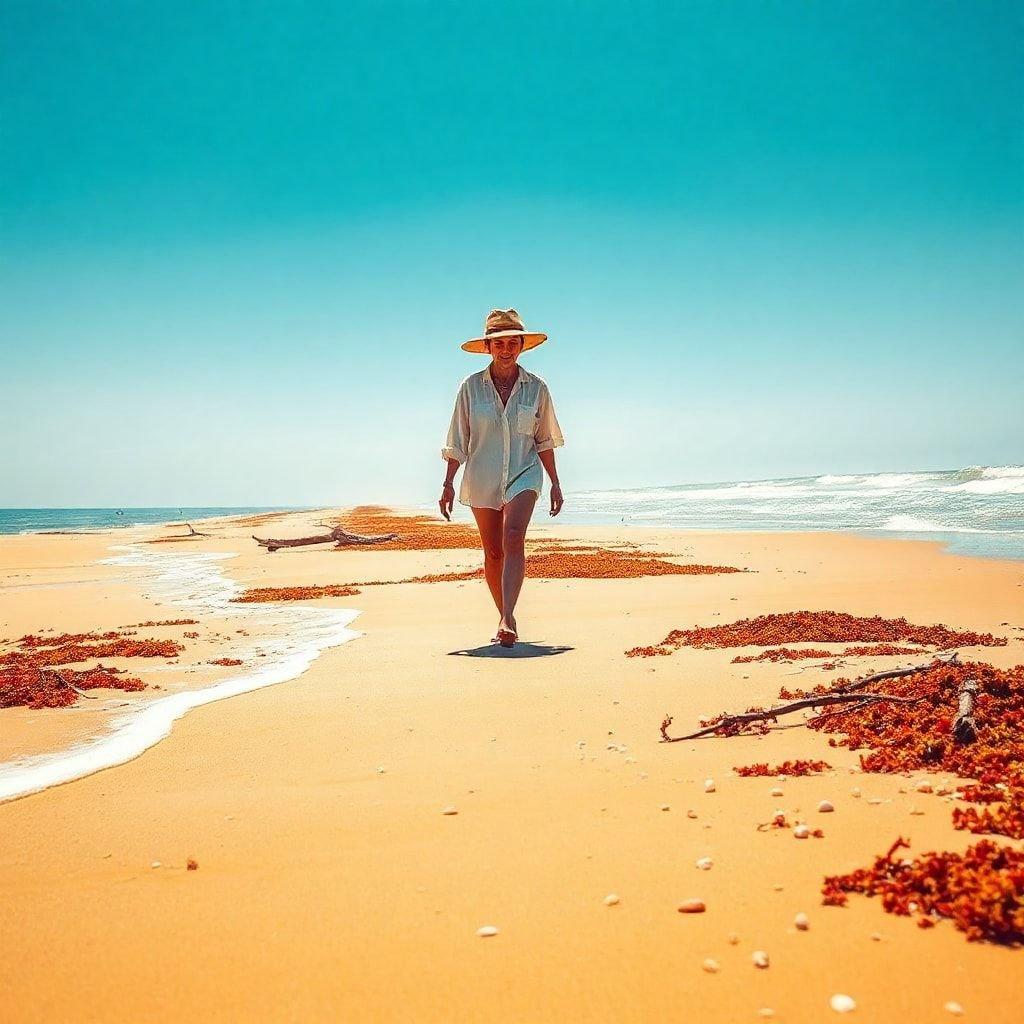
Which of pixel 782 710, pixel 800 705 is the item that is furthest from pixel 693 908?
pixel 800 705

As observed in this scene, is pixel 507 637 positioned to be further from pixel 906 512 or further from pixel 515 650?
pixel 906 512

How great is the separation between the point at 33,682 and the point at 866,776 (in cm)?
513

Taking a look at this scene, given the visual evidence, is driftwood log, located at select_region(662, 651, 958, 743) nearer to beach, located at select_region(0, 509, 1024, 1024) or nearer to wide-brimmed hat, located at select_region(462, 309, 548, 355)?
beach, located at select_region(0, 509, 1024, 1024)

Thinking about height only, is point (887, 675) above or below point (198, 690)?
above

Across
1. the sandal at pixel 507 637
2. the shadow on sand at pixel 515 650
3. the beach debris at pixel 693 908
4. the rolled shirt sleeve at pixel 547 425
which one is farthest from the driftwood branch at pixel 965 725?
the rolled shirt sleeve at pixel 547 425

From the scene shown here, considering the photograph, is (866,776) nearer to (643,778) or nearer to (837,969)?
(643,778)

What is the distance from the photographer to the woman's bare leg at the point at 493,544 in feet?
23.9

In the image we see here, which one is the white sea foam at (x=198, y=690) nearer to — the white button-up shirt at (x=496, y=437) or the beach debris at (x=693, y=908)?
the white button-up shirt at (x=496, y=437)

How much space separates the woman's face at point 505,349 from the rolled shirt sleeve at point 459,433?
460 mm

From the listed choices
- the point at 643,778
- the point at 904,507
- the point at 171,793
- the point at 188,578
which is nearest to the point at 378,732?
Answer: the point at 171,793

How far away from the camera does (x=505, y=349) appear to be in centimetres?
704

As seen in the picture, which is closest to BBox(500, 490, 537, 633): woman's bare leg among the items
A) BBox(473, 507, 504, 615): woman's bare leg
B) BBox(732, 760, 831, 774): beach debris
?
BBox(473, 507, 504, 615): woman's bare leg

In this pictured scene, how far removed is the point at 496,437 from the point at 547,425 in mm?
533

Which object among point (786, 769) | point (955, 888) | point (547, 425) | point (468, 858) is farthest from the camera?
point (547, 425)
